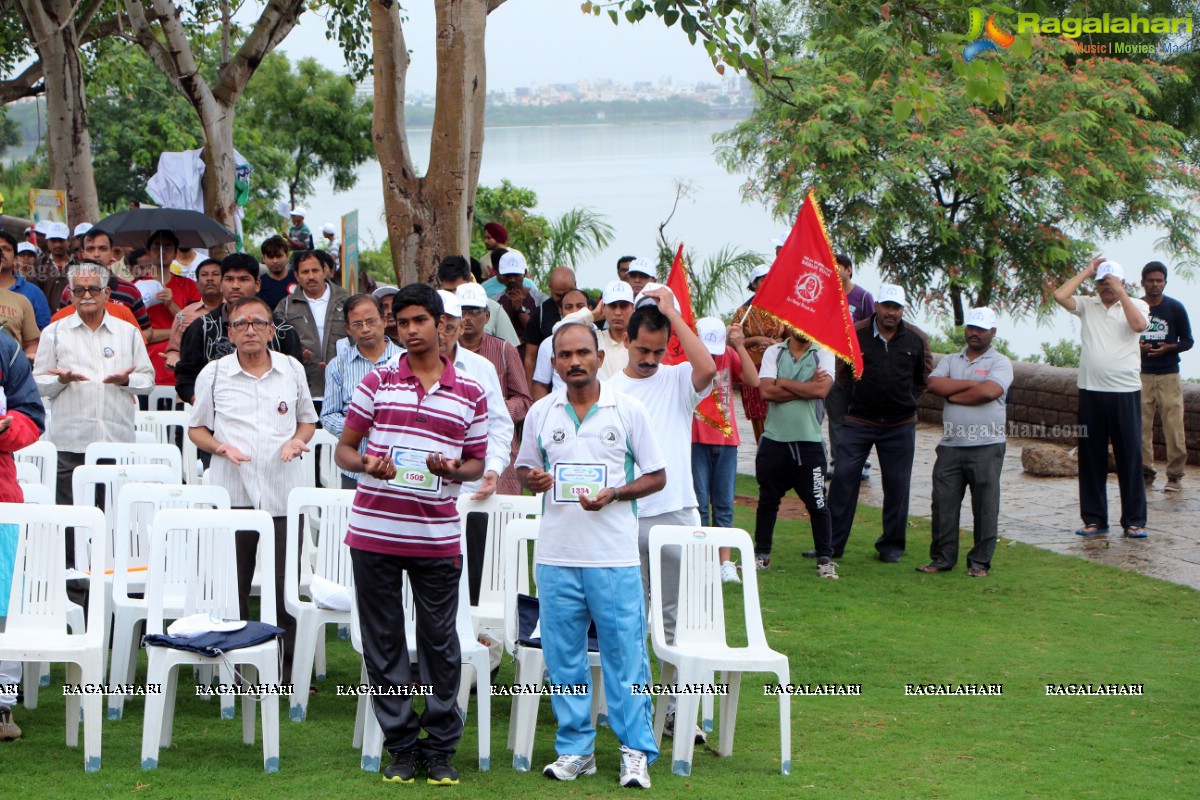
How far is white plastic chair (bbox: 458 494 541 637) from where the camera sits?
6.79m

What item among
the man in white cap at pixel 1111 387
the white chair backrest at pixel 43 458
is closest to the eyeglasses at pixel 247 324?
the white chair backrest at pixel 43 458

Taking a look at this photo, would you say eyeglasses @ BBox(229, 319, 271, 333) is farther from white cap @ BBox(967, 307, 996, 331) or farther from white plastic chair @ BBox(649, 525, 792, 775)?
white cap @ BBox(967, 307, 996, 331)

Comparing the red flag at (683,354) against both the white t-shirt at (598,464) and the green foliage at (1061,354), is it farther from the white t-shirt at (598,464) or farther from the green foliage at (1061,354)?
the green foliage at (1061,354)

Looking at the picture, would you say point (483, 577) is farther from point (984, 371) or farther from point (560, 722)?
point (984, 371)

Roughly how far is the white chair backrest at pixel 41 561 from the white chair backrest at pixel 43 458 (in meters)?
1.80

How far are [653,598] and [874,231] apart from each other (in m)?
14.8

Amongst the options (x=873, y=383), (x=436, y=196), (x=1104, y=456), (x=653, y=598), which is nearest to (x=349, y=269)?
(x=436, y=196)

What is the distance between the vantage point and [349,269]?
46.5ft

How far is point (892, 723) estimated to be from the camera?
6.88 meters

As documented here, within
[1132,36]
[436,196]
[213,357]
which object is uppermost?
[1132,36]

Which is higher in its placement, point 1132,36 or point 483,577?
point 1132,36

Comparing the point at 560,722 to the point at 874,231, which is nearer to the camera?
the point at 560,722

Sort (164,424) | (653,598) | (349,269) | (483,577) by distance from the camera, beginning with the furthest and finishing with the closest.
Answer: (349,269) < (164,424) < (483,577) < (653,598)

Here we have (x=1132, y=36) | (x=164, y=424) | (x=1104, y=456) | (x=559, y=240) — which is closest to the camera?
(x=164, y=424)
